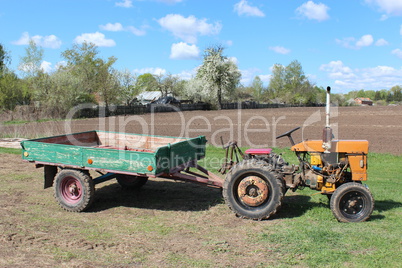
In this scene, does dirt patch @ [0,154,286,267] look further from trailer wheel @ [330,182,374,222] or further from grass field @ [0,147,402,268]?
trailer wheel @ [330,182,374,222]

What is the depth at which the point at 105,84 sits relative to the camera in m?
47.2

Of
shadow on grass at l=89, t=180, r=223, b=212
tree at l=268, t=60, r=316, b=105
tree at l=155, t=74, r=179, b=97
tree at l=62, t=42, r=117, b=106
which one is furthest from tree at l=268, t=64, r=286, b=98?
shadow on grass at l=89, t=180, r=223, b=212

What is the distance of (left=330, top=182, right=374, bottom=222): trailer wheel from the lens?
226 inches

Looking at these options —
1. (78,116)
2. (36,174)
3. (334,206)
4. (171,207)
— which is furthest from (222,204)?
(78,116)

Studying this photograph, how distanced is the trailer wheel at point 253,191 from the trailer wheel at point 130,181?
268 centimetres

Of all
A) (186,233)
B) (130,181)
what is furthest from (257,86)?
(186,233)

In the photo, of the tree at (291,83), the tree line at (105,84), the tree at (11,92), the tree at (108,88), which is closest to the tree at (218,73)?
the tree line at (105,84)

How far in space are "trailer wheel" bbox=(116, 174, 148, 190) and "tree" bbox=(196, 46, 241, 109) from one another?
161ft

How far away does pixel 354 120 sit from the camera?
27.6 metres

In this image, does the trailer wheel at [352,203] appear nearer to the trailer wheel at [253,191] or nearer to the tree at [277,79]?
the trailer wheel at [253,191]

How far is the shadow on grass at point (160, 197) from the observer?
704cm

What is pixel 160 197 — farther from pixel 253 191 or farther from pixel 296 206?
pixel 296 206

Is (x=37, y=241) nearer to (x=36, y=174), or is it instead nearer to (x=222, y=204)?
(x=222, y=204)

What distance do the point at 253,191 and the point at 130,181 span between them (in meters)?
3.21
